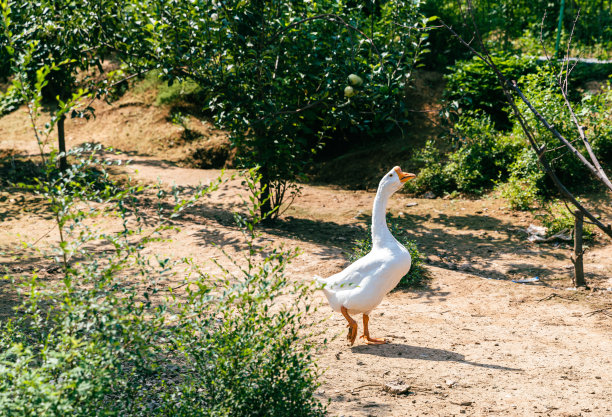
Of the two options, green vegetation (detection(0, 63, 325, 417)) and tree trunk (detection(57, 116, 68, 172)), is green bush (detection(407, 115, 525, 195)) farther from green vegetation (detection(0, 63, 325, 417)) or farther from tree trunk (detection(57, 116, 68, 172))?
green vegetation (detection(0, 63, 325, 417))

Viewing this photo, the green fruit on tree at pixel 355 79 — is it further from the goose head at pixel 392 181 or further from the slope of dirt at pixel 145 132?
the slope of dirt at pixel 145 132

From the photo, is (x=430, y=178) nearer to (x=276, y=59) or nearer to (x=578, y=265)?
(x=276, y=59)

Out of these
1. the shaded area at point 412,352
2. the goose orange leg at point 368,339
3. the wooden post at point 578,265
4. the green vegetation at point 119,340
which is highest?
the green vegetation at point 119,340

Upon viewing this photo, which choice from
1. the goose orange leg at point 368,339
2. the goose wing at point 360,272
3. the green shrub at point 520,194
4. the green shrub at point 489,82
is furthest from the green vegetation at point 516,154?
the goose orange leg at point 368,339

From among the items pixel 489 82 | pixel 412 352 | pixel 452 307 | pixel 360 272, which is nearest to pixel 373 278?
pixel 360 272

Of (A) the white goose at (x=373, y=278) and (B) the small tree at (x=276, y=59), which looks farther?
(B) the small tree at (x=276, y=59)

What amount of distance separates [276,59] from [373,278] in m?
4.02

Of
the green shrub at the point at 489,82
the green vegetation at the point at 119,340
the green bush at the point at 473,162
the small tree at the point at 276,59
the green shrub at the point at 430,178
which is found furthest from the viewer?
the green shrub at the point at 489,82

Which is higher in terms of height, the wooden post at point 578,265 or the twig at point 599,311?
the wooden post at point 578,265

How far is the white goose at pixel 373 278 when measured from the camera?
181 inches

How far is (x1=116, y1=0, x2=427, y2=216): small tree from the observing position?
281 inches

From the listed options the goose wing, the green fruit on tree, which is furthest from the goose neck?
the green fruit on tree

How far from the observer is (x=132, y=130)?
12.9 meters

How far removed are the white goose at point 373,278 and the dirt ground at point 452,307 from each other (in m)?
0.32
